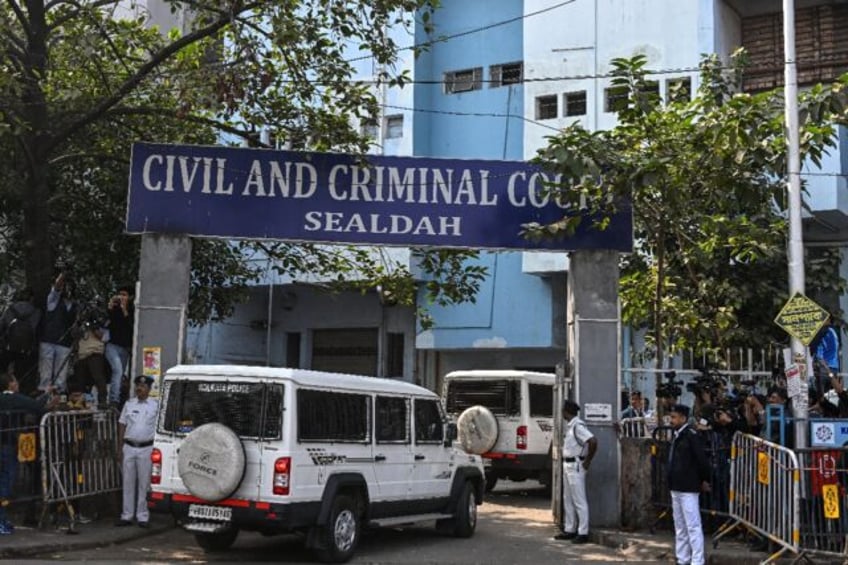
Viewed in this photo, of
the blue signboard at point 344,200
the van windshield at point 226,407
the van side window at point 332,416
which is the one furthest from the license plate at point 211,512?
the blue signboard at point 344,200

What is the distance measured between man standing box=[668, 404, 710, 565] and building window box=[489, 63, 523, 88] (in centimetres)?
1767

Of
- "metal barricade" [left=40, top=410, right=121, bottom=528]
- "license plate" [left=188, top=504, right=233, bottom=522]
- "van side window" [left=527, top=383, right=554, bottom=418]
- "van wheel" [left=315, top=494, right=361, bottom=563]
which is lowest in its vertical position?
"van wheel" [left=315, top=494, right=361, bottom=563]

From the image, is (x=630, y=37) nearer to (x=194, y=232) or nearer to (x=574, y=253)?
(x=574, y=253)

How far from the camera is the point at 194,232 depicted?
13875mm

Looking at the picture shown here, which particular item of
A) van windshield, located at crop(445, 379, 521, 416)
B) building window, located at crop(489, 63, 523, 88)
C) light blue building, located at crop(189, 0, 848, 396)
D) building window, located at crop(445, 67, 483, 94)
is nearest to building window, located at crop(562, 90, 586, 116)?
light blue building, located at crop(189, 0, 848, 396)

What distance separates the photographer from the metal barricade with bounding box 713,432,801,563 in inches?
406

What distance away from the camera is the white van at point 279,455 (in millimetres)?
9922

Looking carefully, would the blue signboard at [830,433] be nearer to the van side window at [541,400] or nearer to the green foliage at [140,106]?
the van side window at [541,400]

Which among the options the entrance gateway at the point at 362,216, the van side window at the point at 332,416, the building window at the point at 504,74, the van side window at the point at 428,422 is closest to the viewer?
the van side window at the point at 332,416

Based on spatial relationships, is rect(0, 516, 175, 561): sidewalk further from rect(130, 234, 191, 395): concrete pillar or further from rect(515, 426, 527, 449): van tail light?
rect(515, 426, 527, 449): van tail light

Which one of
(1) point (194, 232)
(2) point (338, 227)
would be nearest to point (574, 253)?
(2) point (338, 227)

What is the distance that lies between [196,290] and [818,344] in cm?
1313

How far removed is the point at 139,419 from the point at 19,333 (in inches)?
123

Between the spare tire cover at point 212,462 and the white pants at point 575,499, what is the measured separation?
A: 488cm
